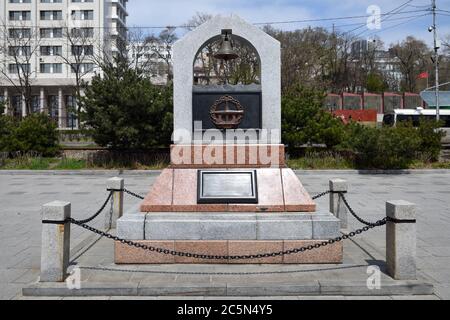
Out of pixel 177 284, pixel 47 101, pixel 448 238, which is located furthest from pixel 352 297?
pixel 47 101

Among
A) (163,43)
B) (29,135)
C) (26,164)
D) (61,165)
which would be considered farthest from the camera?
(163,43)

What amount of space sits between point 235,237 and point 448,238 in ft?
15.0

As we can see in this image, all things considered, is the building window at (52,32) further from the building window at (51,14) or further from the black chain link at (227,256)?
the black chain link at (227,256)

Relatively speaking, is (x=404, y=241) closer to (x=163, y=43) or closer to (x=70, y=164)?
(x=70, y=164)

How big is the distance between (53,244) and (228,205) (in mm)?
2485

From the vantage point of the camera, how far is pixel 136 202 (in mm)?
12812

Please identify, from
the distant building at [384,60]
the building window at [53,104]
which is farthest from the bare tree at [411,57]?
the building window at [53,104]

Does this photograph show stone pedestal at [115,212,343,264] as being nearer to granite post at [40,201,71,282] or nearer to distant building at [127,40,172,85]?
granite post at [40,201,71,282]

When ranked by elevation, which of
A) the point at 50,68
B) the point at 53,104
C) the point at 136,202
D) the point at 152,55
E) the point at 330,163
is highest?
the point at 50,68

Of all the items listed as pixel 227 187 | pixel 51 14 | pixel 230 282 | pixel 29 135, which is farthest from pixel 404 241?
pixel 51 14

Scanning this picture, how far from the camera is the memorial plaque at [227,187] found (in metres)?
6.68

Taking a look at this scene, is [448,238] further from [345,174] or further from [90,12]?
[90,12]

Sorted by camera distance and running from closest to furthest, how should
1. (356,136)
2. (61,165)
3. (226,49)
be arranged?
(226,49), (356,136), (61,165)

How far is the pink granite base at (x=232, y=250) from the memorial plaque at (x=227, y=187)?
2.44 ft
